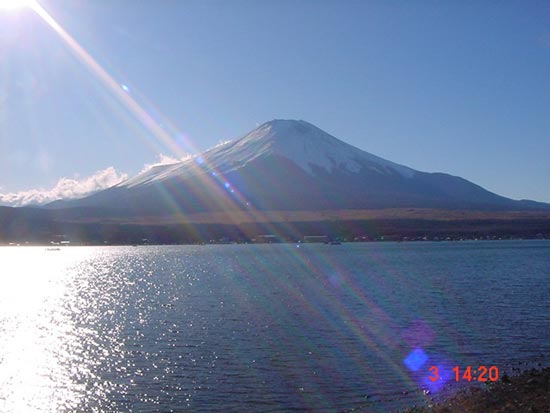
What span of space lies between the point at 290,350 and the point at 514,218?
17094 cm

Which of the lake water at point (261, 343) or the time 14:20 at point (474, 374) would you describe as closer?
the lake water at point (261, 343)

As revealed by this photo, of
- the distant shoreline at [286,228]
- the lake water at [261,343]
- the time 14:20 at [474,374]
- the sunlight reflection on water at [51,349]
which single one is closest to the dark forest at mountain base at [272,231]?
the distant shoreline at [286,228]

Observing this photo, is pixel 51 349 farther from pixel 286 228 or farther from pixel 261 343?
pixel 286 228

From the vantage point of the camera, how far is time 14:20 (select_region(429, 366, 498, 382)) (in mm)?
20913

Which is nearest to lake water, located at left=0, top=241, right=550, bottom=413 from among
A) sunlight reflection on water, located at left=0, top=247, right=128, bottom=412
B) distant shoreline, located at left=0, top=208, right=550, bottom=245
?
sunlight reflection on water, located at left=0, top=247, right=128, bottom=412

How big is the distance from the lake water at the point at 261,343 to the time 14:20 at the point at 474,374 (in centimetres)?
34

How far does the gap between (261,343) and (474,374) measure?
922 centimetres

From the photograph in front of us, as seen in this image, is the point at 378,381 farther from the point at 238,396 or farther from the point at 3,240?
the point at 3,240

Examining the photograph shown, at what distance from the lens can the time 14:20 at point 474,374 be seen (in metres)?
20.9

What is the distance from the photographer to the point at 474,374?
2158 centimetres

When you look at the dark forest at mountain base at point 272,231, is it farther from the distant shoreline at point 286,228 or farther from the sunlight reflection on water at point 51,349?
the sunlight reflection on water at point 51,349

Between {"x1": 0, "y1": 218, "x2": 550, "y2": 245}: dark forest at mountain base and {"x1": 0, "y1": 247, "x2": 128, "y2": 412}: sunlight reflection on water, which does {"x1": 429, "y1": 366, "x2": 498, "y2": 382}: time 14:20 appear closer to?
{"x1": 0, "y1": 247, "x2": 128, "y2": 412}: sunlight reflection on water

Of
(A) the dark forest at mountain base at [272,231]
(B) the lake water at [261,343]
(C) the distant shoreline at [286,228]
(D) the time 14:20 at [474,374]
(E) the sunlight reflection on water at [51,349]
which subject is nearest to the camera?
(B) the lake water at [261,343]

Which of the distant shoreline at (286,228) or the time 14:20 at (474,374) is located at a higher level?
the distant shoreline at (286,228)
